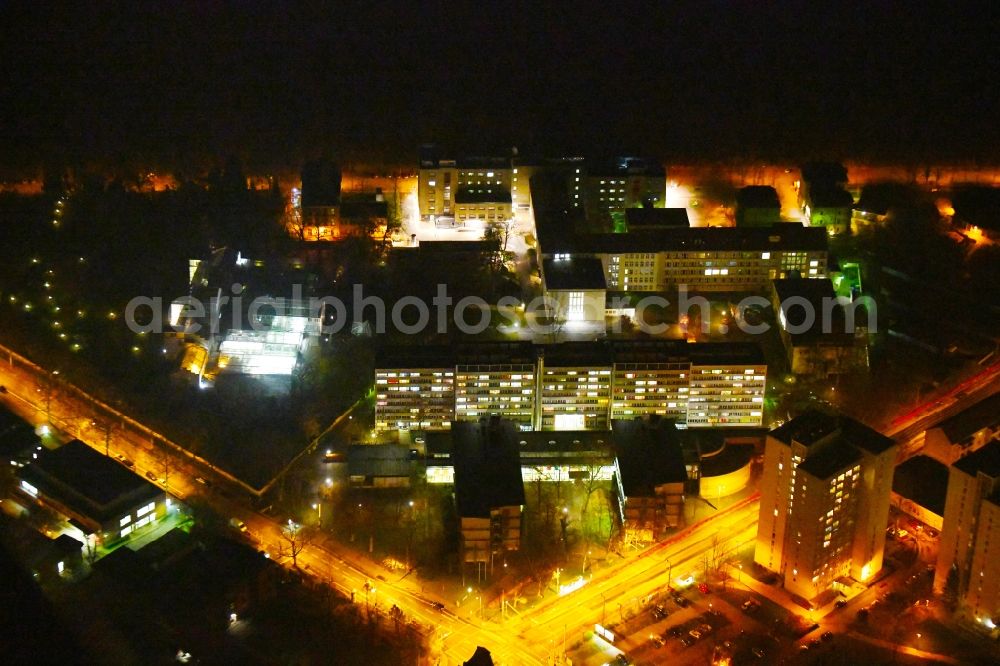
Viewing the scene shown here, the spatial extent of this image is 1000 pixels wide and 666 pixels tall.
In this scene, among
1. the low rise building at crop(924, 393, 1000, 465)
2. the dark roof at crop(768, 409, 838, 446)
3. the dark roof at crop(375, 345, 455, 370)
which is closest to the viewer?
the dark roof at crop(768, 409, 838, 446)

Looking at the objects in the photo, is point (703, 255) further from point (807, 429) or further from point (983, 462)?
point (983, 462)

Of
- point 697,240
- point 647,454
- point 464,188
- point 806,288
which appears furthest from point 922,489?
point 464,188

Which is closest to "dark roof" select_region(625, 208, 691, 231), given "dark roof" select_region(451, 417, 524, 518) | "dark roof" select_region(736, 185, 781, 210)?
"dark roof" select_region(736, 185, 781, 210)

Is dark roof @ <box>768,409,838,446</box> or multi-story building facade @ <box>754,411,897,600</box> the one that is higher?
dark roof @ <box>768,409,838,446</box>

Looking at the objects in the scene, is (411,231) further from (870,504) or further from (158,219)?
(870,504)

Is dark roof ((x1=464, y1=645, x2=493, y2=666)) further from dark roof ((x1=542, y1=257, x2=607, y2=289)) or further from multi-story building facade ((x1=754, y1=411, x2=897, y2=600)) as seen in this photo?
dark roof ((x1=542, y1=257, x2=607, y2=289))

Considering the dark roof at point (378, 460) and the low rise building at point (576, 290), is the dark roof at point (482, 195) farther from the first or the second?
the dark roof at point (378, 460)

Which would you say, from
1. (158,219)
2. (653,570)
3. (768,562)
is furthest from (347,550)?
(158,219)
